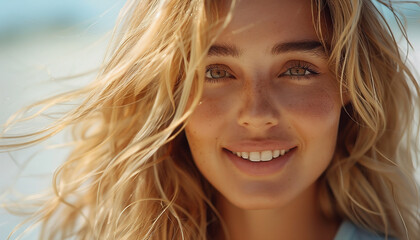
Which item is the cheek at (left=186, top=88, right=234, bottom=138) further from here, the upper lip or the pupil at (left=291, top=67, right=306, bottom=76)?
the pupil at (left=291, top=67, right=306, bottom=76)

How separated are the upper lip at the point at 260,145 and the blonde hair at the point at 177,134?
5.7 inches

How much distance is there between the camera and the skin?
1543 millimetres

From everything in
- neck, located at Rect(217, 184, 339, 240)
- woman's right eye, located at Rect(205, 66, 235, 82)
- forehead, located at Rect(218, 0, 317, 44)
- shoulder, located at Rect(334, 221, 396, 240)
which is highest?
forehead, located at Rect(218, 0, 317, 44)

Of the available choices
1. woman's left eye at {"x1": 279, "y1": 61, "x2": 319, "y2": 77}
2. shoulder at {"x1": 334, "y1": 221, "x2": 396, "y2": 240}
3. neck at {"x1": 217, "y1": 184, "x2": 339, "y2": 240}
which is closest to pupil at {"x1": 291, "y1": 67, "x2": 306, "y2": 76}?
woman's left eye at {"x1": 279, "y1": 61, "x2": 319, "y2": 77}

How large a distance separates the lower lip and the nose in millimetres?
106

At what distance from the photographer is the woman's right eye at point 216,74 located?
1605 mm

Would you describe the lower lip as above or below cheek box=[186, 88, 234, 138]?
below

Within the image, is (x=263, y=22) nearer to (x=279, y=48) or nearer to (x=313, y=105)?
(x=279, y=48)

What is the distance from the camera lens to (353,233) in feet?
6.13

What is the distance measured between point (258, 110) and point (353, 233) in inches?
22.1

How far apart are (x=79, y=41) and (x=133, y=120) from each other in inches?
19.4

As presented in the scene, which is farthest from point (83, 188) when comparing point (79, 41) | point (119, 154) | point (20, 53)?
point (20, 53)

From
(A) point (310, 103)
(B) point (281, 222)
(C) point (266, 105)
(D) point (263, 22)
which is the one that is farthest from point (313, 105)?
(B) point (281, 222)

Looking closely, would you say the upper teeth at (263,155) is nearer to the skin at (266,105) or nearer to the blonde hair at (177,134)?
the skin at (266,105)
